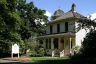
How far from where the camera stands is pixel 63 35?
4662cm

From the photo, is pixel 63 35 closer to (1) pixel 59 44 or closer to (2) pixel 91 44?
(1) pixel 59 44

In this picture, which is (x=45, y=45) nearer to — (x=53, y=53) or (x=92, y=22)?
(x=53, y=53)

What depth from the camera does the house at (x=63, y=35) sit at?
45.7m

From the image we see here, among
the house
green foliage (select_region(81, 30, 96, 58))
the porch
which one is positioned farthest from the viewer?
the porch

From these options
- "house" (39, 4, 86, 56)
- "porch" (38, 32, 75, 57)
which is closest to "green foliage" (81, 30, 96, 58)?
"house" (39, 4, 86, 56)

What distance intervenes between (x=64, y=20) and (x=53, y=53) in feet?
20.4

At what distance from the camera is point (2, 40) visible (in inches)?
1224

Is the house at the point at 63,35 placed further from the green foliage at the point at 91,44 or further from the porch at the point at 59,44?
the green foliage at the point at 91,44

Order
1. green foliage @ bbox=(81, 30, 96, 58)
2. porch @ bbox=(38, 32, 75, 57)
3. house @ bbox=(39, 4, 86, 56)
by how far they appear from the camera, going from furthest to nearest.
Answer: porch @ bbox=(38, 32, 75, 57)
house @ bbox=(39, 4, 86, 56)
green foliage @ bbox=(81, 30, 96, 58)

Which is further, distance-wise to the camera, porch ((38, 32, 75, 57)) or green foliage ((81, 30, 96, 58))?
porch ((38, 32, 75, 57))

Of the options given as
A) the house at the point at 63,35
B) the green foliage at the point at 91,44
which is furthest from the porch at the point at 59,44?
the green foliage at the point at 91,44

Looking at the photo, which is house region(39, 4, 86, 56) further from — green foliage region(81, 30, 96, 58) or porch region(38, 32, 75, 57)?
green foliage region(81, 30, 96, 58)

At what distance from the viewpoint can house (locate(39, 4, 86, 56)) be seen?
1799 inches

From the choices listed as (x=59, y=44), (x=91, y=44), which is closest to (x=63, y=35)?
(x=59, y=44)
